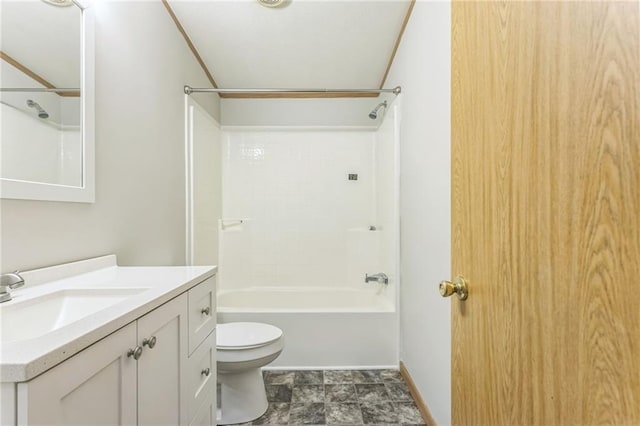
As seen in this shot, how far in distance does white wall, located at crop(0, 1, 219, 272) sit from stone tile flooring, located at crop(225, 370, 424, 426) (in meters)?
1.08

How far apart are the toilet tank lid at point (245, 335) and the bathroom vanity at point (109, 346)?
41cm

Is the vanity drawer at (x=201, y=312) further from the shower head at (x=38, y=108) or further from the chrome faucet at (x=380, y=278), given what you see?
the chrome faucet at (x=380, y=278)

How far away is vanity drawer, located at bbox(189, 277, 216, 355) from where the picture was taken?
1.10 m

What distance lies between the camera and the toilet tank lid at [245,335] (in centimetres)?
174

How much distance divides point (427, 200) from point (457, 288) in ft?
3.09

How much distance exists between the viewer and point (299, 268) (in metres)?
3.23

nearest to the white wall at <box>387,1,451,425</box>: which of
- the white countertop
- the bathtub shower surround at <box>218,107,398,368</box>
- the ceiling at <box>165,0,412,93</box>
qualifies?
the ceiling at <box>165,0,412,93</box>

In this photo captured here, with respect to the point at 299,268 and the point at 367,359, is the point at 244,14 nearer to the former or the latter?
the point at 299,268

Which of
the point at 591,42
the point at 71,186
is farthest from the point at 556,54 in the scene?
the point at 71,186

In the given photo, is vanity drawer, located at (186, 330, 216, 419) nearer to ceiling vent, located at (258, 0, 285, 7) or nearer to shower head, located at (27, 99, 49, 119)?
shower head, located at (27, 99, 49, 119)

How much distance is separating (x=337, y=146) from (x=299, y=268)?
1.30 metres

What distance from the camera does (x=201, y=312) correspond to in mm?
1195

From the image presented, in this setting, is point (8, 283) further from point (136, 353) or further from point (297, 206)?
point (297, 206)

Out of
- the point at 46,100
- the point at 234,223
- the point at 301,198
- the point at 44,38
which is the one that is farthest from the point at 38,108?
the point at 301,198
